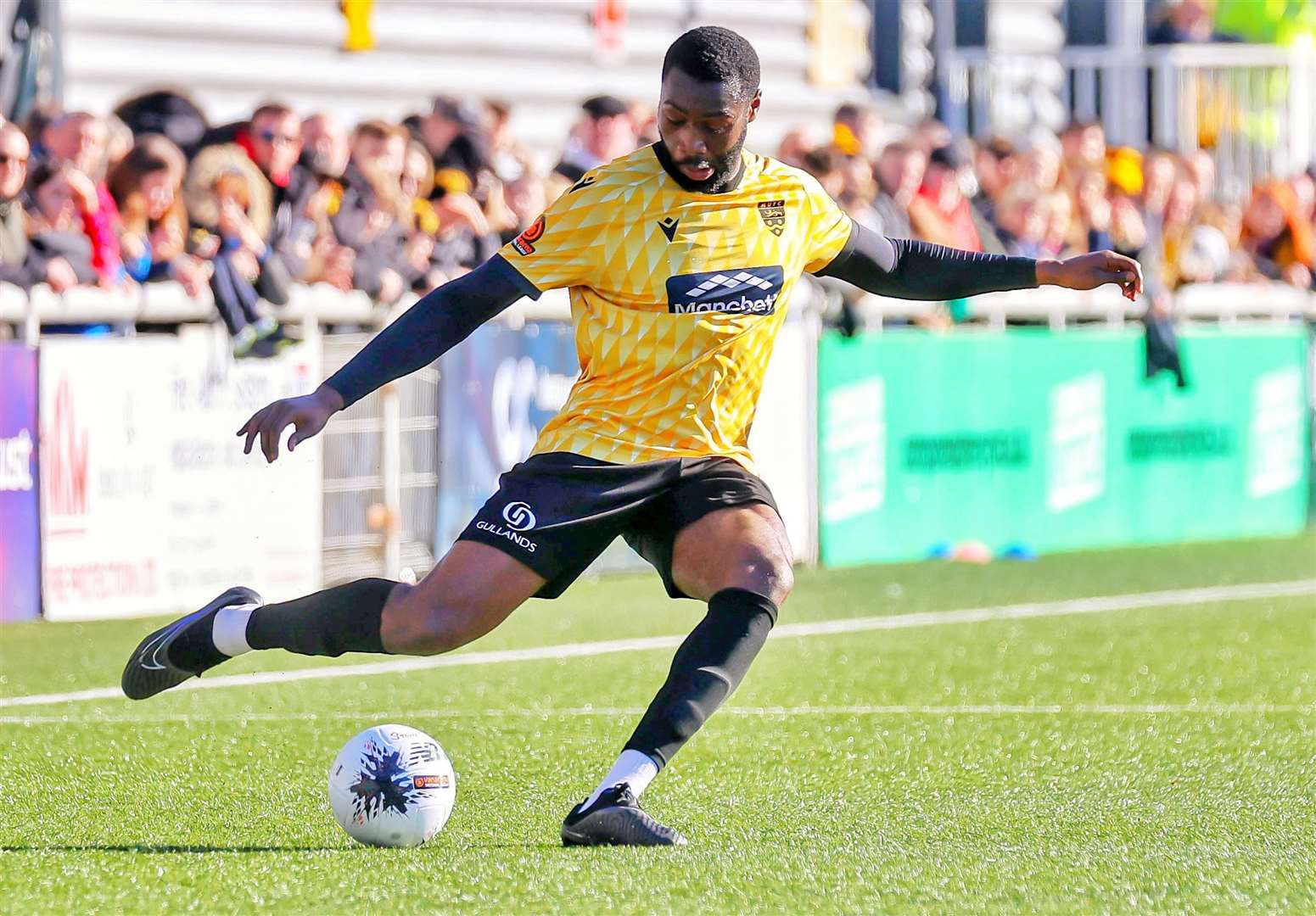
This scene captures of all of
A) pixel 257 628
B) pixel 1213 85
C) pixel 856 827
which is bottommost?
pixel 856 827

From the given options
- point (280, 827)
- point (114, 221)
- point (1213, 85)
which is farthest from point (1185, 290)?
point (280, 827)

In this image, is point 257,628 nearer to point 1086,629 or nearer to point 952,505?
point 1086,629

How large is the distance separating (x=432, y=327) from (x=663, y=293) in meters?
0.60

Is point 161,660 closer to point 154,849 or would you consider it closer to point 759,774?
point 154,849

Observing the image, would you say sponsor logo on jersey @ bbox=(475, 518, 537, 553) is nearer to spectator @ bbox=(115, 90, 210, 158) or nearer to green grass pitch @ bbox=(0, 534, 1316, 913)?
green grass pitch @ bbox=(0, 534, 1316, 913)

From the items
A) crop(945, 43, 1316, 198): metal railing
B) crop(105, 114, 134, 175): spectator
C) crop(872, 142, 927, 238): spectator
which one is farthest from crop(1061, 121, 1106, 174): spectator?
crop(105, 114, 134, 175): spectator

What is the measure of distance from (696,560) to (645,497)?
21cm

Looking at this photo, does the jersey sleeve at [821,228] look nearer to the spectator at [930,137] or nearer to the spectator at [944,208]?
the spectator at [944,208]

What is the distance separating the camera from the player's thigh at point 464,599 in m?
5.93

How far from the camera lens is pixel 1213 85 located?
19703mm

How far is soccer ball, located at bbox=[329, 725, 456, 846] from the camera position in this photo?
18.6 ft

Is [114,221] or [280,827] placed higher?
[114,221]

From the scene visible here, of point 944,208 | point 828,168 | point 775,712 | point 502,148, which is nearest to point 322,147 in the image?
point 502,148

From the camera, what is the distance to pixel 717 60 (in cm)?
564
